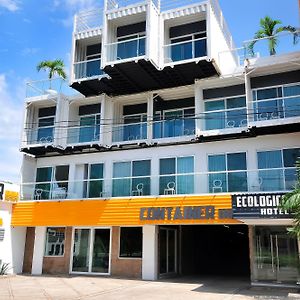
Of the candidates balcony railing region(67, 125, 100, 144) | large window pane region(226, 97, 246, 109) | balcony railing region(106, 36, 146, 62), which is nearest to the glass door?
balcony railing region(67, 125, 100, 144)

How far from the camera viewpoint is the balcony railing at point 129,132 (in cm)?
2255

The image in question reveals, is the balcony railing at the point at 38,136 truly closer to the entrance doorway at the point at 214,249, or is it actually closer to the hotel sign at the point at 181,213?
the hotel sign at the point at 181,213

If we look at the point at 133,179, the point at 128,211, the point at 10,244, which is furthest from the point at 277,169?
the point at 10,244

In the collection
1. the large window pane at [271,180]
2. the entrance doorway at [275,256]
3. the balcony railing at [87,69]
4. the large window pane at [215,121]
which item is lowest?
the entrance doorway at [275,256]

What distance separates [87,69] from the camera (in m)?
24.0

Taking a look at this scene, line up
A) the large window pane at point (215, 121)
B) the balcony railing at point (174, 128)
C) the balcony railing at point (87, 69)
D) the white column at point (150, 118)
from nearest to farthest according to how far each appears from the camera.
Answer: the large window pane at point (215, 121) → the balcony railing at point (174, 128) → the white column at point (150, 118) → the balcony railing at point (87, 69)

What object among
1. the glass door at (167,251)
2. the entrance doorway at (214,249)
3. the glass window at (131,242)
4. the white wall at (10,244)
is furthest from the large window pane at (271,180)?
the white wall at (10,244)

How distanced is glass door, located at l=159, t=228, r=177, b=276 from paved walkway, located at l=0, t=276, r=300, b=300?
Result: 1.65m

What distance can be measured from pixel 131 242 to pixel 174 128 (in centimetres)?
670

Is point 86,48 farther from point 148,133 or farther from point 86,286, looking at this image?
point 86,286

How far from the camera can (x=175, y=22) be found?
2273cm

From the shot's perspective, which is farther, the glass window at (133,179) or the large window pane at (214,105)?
the large window pane at (214,105)

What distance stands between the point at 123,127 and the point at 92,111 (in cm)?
287

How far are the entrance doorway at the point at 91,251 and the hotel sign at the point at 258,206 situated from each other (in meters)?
7.87
